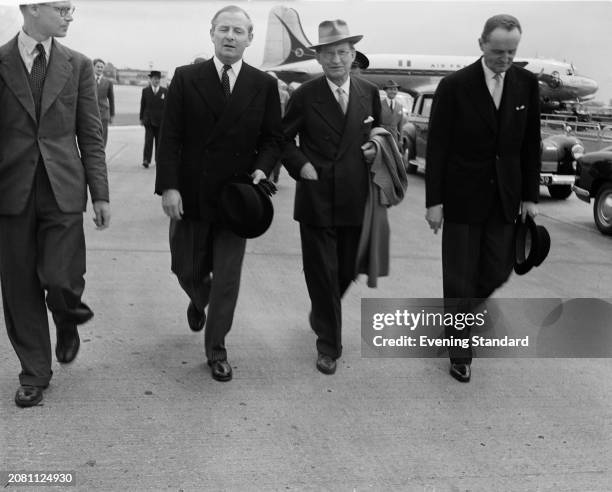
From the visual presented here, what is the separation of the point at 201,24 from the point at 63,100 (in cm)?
75

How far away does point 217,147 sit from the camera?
3.76 metres

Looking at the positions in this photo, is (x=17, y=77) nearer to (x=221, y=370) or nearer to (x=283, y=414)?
(x=221, y=370)

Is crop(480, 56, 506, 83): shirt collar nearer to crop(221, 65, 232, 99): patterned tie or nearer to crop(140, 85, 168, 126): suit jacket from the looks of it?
crop(221, 65, 232, 99): patterned tie

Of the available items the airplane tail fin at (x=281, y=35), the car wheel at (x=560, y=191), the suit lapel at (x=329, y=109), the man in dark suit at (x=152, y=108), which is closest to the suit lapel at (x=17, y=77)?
the airplane tail fin at (x=281, y=35)

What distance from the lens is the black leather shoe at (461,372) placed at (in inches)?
155

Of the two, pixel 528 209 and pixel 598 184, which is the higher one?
pixel 528 209

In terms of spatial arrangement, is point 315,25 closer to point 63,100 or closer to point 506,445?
point 63,100

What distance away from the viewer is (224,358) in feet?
12.8

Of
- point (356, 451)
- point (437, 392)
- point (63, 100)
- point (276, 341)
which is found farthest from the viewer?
point (276, 341)

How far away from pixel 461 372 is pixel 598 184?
232 inches

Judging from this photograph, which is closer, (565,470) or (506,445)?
(565,470)

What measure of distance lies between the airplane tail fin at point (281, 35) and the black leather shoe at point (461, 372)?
1856mm

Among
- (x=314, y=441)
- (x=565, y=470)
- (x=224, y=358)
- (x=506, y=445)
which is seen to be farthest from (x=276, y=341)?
(x=565, y=470)

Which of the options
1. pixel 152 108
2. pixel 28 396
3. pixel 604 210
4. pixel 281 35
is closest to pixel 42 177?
pixel 28 396
